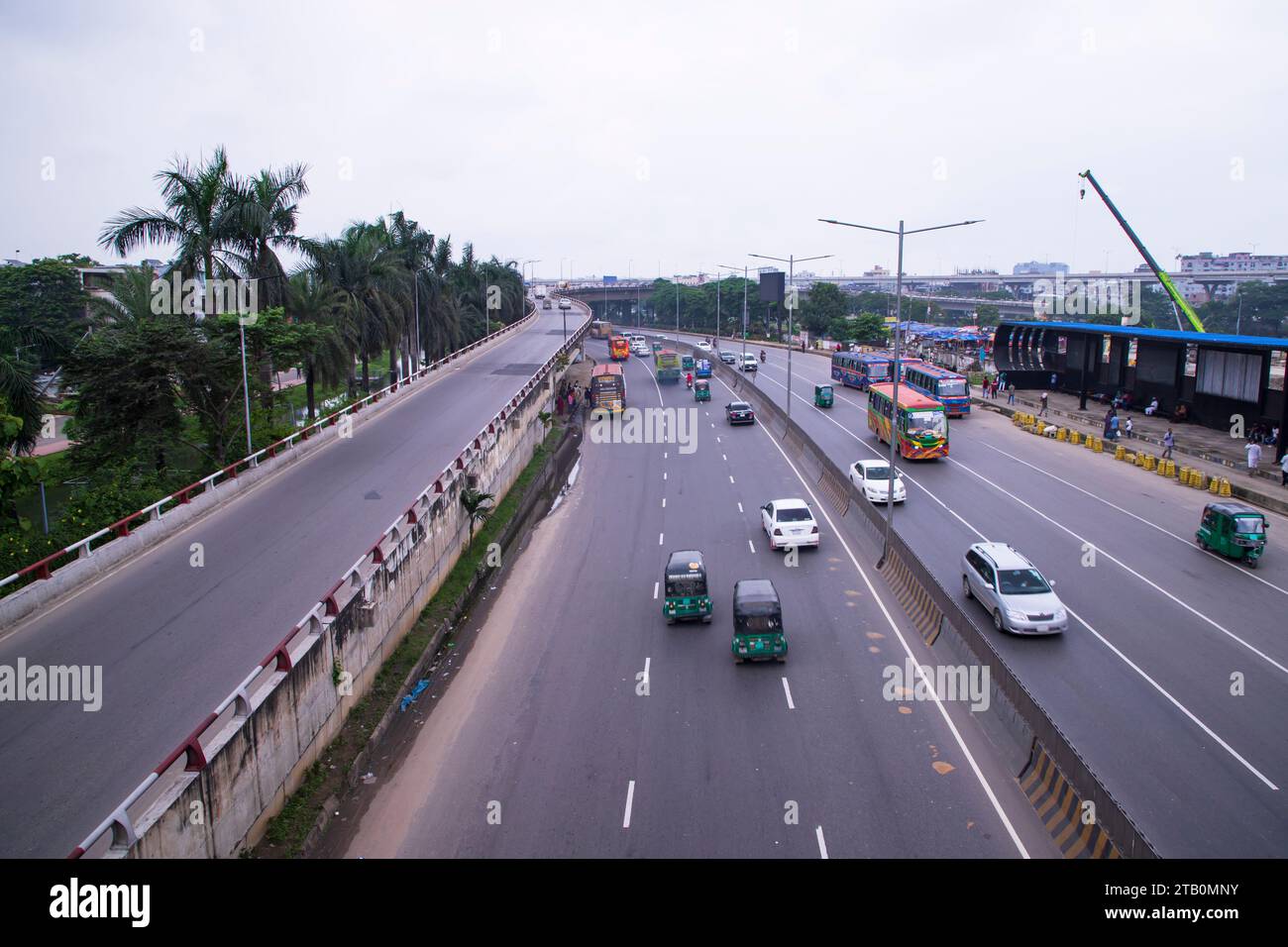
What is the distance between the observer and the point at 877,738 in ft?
58.2

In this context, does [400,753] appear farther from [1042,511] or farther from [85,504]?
[1042,511]

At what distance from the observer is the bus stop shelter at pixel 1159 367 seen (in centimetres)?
4144

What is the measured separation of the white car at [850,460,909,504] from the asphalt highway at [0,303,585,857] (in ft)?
54.2

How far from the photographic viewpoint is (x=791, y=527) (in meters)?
29.8

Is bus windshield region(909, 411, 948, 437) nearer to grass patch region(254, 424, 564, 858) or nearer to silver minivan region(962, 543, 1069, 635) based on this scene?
silver minivan region(962, 543, 1069, 635)

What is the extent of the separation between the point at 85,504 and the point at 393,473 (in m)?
9.78

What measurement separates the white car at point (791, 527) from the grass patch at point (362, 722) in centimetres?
1036

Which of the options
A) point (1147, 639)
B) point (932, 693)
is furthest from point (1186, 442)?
point (932, 693)

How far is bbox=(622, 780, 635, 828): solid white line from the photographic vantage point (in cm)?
1509

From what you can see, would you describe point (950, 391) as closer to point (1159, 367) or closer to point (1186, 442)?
point (1159, 367)

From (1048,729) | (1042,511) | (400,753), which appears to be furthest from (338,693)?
(1042,511)

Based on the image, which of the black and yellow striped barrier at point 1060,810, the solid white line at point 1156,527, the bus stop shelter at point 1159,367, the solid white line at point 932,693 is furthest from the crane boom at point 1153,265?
the black and yellow striped barrier at point 1060,810

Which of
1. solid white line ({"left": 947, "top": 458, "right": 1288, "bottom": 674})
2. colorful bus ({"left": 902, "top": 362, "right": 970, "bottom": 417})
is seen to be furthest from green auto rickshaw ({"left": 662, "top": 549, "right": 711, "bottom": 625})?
colorful bus ({"left": 902, "top": 362, "right": 970, "bottom": 417})
